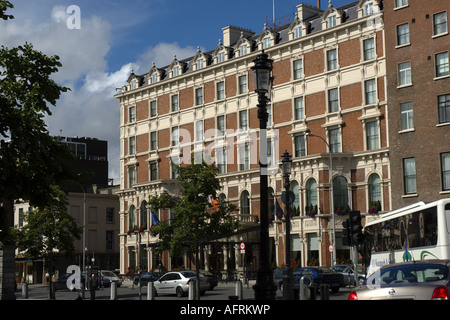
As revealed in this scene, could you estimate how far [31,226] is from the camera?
46.8 meters

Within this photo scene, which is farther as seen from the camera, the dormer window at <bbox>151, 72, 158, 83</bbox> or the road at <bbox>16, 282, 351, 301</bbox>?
the dormer window at <bbox>151, 72, 158, 83</bbox>

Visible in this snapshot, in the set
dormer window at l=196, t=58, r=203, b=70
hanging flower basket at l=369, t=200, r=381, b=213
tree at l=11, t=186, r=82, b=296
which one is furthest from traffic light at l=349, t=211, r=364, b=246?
dormer window at l=196, t=58, r=203, b=70

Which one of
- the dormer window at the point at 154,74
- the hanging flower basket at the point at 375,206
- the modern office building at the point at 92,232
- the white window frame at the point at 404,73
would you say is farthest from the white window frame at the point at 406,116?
the modern office building at the point at 92,232

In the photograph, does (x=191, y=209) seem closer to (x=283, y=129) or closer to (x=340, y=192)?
(x=340, y=192)

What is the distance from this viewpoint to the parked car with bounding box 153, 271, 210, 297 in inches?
1670

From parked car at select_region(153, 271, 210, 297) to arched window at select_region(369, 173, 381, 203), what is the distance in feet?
62.2

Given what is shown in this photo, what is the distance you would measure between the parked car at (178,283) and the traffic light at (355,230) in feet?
59.9

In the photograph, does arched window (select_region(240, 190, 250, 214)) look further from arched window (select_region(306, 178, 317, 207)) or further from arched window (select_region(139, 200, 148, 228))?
arched window (select_region(139, 200, 148, 228))

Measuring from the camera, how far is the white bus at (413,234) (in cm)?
2450

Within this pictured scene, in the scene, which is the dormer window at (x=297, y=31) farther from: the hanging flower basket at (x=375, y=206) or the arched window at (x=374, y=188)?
the hanging flower basket at (x=375, y=206)

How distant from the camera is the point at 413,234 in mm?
26812

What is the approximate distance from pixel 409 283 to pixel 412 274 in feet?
3.03
